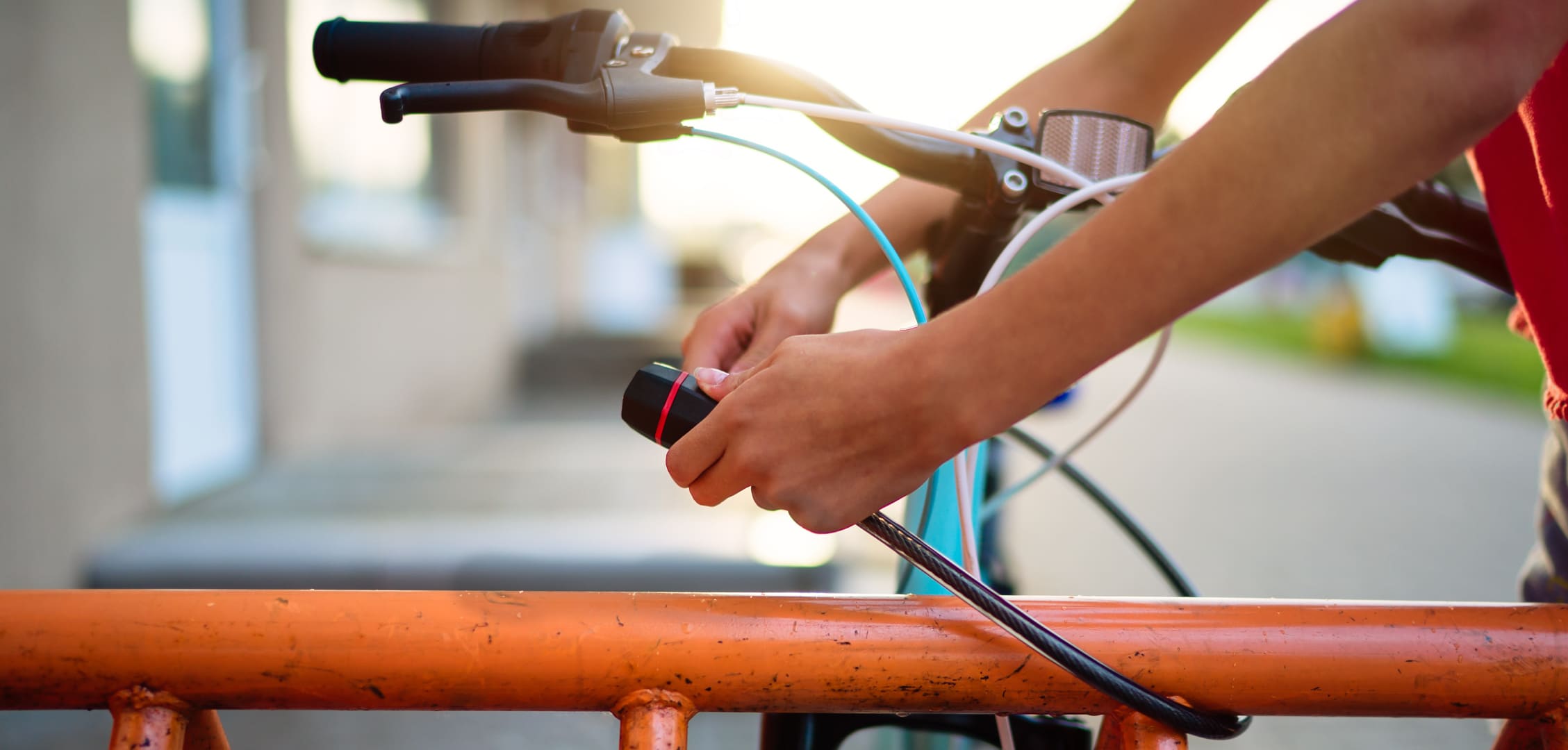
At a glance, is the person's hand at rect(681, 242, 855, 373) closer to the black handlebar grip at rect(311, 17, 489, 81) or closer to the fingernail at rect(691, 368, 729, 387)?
the fingernail at rect(691, 368, 729, 387)

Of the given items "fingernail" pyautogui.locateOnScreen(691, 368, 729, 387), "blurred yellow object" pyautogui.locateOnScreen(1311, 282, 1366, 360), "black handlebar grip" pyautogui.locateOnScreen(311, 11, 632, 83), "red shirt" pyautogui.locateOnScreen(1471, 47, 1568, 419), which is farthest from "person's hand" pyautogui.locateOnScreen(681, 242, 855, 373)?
"blurred yellow object" pyautogui.locateOnScreen(1311, 282, 1366, 360)

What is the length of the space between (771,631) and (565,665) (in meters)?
0.14

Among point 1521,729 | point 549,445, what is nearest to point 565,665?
point 1521,729

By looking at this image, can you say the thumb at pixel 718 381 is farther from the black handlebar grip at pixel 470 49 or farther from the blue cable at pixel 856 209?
the black handlebar grip at pixel 470 49

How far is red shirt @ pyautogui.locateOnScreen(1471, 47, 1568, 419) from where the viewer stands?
2.32 ft

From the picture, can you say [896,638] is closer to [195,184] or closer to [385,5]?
[195,184]

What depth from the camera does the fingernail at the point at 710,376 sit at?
28.0 inches

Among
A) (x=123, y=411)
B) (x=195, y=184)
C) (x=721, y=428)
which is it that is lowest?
(x=721, y=428)

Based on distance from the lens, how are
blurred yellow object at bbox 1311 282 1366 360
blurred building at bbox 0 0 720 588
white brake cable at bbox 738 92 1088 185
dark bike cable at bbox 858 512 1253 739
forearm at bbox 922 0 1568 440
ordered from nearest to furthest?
1. forearm at bbox 922 0 1568 440
2. dark bike cable at bbox 858 512 1253 739
3. white brake cable at bbox 738 92 1088 185
4. blurred building at bbox 0 0 720 588
5. blurred yellow object at bbox 1311 282 1366 360

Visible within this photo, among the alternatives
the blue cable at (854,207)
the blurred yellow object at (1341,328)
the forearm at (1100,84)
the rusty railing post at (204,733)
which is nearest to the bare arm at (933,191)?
the forearm at (1100,84)

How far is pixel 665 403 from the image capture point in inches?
28.0

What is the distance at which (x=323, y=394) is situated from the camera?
4.48 metres

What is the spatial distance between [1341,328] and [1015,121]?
13273 millimetres

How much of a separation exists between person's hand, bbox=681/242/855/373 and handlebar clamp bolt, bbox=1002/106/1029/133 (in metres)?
0.20
